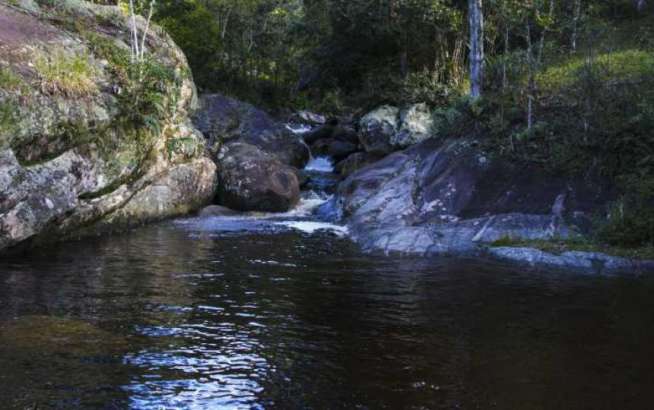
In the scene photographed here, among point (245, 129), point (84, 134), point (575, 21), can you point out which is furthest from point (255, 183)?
point (575, 21)

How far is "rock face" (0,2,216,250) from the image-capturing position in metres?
13.8

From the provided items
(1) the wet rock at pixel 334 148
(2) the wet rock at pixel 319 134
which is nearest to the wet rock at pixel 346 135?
(2) the wet rock at pixel 319 134

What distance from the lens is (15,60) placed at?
1495 cm

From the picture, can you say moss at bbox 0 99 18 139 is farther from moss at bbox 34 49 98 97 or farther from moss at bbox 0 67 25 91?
moss at bbox 34 49 98 97

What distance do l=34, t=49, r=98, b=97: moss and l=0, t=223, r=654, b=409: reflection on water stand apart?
376 cm

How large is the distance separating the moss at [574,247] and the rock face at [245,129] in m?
12.4

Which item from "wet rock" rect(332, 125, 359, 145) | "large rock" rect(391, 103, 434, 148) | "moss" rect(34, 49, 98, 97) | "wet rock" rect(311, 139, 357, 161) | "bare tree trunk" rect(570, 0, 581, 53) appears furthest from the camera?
"wet rock" rect(332, 125, 359, 145)

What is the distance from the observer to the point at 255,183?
20.8 m

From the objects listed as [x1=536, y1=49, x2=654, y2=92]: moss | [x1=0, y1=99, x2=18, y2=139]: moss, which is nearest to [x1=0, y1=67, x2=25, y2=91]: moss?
[x1=0, y1=99, x2=18, y2=139]: moss

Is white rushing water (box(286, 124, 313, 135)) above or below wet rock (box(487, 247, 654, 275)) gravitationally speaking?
above

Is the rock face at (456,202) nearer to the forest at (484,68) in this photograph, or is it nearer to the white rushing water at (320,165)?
the forest at (484,68)

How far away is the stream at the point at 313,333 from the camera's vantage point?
6.76 m

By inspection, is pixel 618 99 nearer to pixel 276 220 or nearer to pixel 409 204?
pixel 409 204

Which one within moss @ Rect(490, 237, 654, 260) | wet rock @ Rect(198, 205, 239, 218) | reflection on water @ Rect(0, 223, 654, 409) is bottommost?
reflection on water @ Rect(0, 223, 654, 409)
